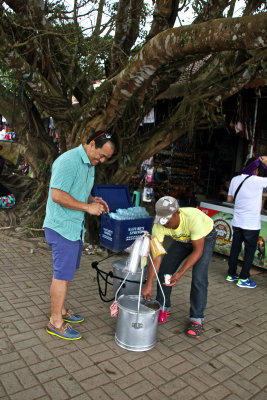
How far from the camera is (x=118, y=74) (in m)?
5.32

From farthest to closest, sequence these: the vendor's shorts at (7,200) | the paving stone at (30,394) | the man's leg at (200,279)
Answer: the vendor's shorts at (7,200) < the man's leg at (200,279) < the paving stone at (30,394)

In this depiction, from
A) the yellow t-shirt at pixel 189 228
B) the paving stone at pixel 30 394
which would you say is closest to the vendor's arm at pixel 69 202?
the yellow t-shirt at pixel 189 228

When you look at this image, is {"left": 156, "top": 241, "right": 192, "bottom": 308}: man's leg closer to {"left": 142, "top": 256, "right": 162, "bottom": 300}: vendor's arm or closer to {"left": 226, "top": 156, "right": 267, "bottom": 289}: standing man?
{"left": 142, "top": 256, "right": 162, "bottom": 300}: vendor's arm

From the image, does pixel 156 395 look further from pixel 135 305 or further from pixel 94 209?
pixel 94 209

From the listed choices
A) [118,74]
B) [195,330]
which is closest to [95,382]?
[195,330]

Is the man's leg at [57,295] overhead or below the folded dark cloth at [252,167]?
below

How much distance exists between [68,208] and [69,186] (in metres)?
0.21

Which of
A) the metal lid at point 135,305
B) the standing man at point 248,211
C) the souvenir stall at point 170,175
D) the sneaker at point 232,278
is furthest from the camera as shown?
the souvenir stall at point 170,175

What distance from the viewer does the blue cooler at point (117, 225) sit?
219 inches

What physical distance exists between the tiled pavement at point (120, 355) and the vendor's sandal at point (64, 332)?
5 cm

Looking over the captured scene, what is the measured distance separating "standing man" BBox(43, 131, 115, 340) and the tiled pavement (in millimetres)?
322

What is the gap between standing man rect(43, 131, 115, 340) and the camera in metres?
2.94

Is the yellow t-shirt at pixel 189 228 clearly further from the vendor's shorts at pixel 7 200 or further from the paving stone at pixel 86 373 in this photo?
the vendor's shorts at pixel 7 200

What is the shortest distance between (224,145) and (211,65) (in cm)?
498
